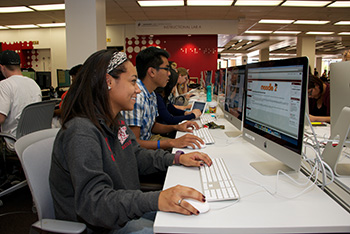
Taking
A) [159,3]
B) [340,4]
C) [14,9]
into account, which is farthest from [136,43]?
[340,4]

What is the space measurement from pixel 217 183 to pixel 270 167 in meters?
0.38

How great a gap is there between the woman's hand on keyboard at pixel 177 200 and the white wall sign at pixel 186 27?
9.10 m

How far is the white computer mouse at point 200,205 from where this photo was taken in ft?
3.00

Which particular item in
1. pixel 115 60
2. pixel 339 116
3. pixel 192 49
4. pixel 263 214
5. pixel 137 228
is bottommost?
pixel 137 228

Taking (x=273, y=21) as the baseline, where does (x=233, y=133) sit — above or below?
below

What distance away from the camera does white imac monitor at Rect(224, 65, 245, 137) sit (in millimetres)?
1912

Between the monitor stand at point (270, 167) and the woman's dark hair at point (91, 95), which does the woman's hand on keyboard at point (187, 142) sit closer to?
the monitor stand at point (270, 167)

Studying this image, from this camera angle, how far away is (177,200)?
92 centimetres

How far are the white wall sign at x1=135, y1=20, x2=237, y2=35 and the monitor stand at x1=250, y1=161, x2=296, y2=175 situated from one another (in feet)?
28.3

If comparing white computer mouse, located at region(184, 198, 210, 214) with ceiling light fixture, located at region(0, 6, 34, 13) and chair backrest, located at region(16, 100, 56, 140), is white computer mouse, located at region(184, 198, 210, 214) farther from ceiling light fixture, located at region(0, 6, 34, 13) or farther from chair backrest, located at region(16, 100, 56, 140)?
ceiling light fixture, located at region(0, 6, 34, 13)

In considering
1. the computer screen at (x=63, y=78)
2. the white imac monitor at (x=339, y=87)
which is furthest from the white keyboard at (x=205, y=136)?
the computer screen at (x=63, y=78)

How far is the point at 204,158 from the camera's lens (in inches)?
54.3

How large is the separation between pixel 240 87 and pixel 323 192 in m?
1.02

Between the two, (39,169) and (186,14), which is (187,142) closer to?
(39,169)
